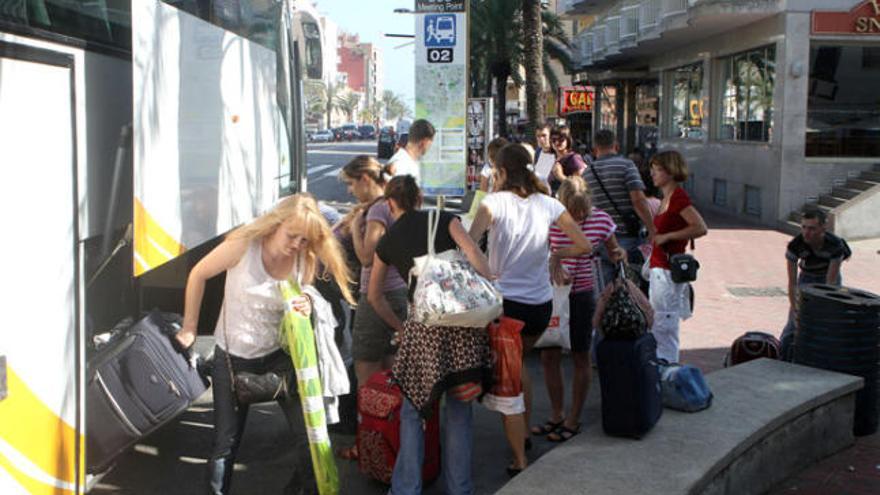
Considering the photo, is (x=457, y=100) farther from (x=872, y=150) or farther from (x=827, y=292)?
(x=872, y=150)

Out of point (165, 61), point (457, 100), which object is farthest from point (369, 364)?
point (457, 100)


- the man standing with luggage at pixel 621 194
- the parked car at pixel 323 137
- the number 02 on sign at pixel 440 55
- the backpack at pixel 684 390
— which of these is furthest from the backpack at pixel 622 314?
the parked car at pixel 323 137

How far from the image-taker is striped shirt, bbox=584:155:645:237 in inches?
288

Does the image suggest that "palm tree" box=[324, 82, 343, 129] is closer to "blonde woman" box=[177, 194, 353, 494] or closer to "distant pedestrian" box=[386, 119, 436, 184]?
→ "distant pedestrian" box=[386, 119, 436, 184]

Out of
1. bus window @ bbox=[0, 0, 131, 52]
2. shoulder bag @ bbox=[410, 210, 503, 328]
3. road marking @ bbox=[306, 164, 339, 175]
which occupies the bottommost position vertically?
road marking @ bbox=[306, 164, 339, 175]

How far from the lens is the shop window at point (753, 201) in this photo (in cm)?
2044

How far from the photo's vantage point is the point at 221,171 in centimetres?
650

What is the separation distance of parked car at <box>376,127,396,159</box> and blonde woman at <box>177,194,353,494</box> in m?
40.3

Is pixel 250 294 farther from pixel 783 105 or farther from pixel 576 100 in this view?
pixel 576 100

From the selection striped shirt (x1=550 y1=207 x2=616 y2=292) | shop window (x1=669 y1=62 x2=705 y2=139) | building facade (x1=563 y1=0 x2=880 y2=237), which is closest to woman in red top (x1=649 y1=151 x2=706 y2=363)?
striped shirt (x1=550 y1=207 x2=616 y2=292)

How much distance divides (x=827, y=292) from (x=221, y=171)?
13.5ft

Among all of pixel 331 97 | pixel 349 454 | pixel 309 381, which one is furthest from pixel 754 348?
pixel 331 97

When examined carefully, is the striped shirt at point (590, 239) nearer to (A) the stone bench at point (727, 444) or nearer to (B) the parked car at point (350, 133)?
(A) the stone bench at point (727, 444)

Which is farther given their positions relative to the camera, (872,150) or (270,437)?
(872,150)
